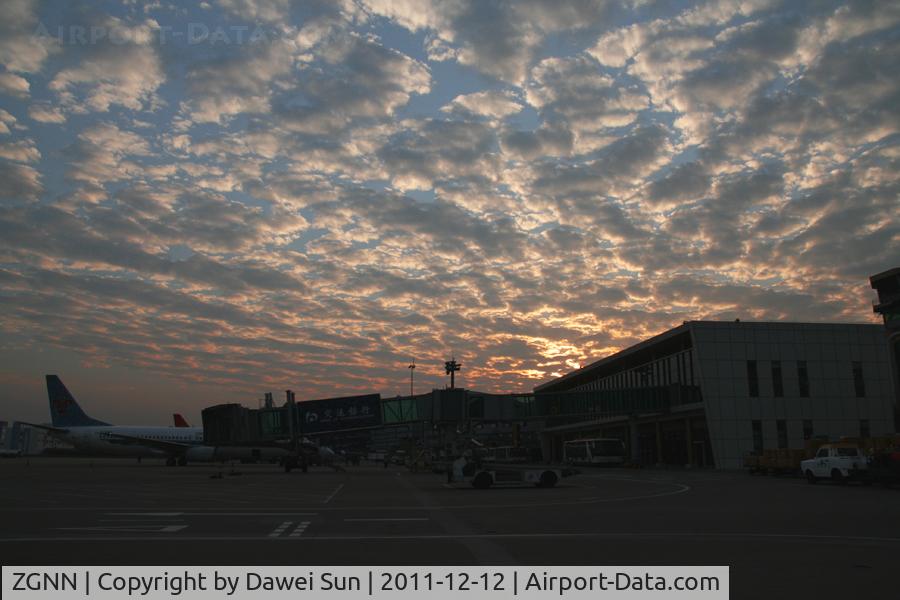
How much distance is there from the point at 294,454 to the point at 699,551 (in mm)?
61888

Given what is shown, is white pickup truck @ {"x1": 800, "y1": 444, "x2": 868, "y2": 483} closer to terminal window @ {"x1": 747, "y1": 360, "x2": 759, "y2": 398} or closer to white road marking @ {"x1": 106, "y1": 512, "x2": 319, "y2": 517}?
white road marking @ {"x1": 106, "y1": 512, "x2": 319, "y2": 517}

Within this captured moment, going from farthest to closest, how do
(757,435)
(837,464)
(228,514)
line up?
(757,435) → (837,464) → (228,514)

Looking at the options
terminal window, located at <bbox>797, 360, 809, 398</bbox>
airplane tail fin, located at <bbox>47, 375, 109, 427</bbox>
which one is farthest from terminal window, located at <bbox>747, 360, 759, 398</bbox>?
airplane tail fin, located at <bbox>47, 375, 109, 427</bbox>

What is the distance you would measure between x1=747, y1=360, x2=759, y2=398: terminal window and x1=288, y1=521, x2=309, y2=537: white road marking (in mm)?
59995

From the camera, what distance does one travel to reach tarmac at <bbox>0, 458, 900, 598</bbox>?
1337 cm

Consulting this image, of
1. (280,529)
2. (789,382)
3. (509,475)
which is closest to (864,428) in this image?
(789,382)

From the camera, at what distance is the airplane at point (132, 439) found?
80.1 metres

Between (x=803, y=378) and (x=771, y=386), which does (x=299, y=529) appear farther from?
(x=803, y=378)

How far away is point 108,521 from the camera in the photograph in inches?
827

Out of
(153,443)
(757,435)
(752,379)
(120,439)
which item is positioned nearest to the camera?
(757,435)

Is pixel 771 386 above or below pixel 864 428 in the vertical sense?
above

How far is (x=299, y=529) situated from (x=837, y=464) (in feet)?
103

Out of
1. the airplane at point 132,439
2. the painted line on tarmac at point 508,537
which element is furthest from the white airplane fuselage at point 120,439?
the painted line on tarmac at point 508,537

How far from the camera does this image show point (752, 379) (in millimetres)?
71500
